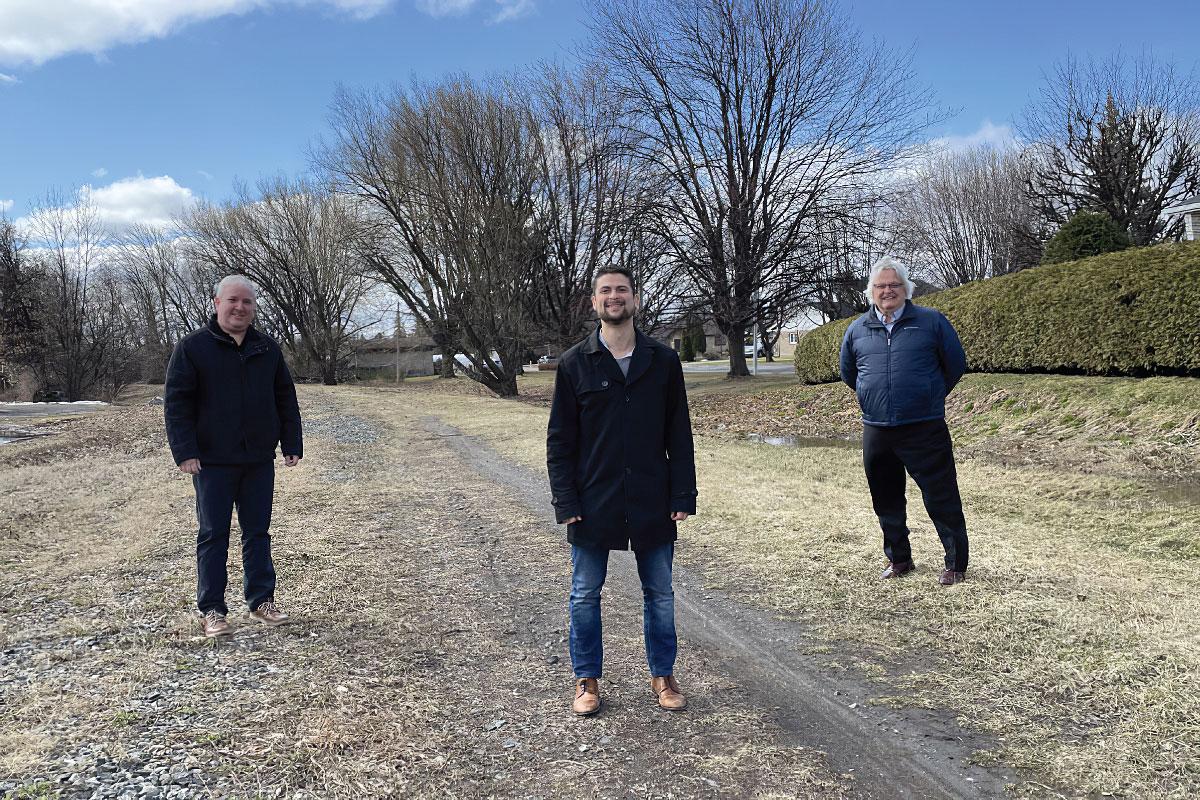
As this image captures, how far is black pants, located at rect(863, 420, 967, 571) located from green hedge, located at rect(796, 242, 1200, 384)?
7.30 m

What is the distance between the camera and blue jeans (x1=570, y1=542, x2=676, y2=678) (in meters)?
3.48

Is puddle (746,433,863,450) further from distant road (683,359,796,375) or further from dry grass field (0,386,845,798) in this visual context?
distant road (683,359,796,375)

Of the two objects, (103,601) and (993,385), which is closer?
(103,601)

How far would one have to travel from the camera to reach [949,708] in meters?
3.38

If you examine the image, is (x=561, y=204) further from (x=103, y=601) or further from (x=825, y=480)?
(x=103, y=601)

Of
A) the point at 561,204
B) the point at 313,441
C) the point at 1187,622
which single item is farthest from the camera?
the point at 561,204

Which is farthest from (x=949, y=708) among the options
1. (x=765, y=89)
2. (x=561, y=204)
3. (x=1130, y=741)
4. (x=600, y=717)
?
(x=561, y=204)

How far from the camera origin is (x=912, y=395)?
4.88 metres

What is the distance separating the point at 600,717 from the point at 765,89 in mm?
25051

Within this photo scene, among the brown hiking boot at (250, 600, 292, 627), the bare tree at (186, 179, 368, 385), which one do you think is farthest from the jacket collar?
the bare tree at (186, 179, 368, 385)

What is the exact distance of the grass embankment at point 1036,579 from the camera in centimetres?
314

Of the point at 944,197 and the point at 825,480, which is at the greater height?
the point at 944,197

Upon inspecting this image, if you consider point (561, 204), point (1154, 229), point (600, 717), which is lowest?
Answer: point (600, 717)

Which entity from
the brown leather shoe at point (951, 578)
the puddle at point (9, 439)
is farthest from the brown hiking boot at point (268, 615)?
the puddle at point (9, 439)
